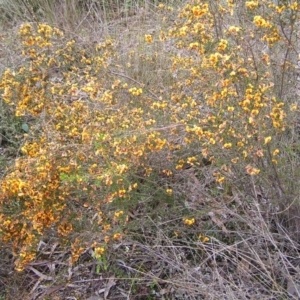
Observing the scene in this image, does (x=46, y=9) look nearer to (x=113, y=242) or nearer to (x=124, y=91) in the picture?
(x=124, y=91)

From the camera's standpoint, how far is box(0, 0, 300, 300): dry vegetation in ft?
8.14

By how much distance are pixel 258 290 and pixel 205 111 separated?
97cm

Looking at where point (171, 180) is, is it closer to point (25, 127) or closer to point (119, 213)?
point (119, 213)

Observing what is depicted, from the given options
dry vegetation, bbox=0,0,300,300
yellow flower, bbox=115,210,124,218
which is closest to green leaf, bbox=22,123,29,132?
dry vegetation, bbox=0,0,300,300

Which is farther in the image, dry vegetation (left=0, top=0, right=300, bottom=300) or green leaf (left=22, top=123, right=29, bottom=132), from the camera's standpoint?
green leaf (left=22, top=123, right=29, bottom=132)

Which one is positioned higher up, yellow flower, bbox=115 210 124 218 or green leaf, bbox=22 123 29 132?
yellow flower, bbox=115 210 124 218

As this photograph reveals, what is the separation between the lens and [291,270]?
264cm

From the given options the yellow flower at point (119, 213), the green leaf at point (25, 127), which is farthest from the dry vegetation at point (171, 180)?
the green leaf at point (25, 127)

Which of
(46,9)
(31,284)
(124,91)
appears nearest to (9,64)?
(46,9)

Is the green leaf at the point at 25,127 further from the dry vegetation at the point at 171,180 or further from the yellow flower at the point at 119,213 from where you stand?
the yellow flower at the point at 119,213

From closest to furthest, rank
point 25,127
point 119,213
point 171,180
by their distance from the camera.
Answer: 1. point 119,213
2. point 171,180
3. point 25,127

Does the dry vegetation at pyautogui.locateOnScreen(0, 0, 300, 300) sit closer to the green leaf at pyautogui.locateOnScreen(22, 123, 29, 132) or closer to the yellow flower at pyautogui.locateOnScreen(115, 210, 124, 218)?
the yellow flower at pyautogui.locateOnScreen(115, 210, 124, 218)

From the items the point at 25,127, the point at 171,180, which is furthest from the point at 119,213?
the point at 25,127

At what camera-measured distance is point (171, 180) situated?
3.00 meters
